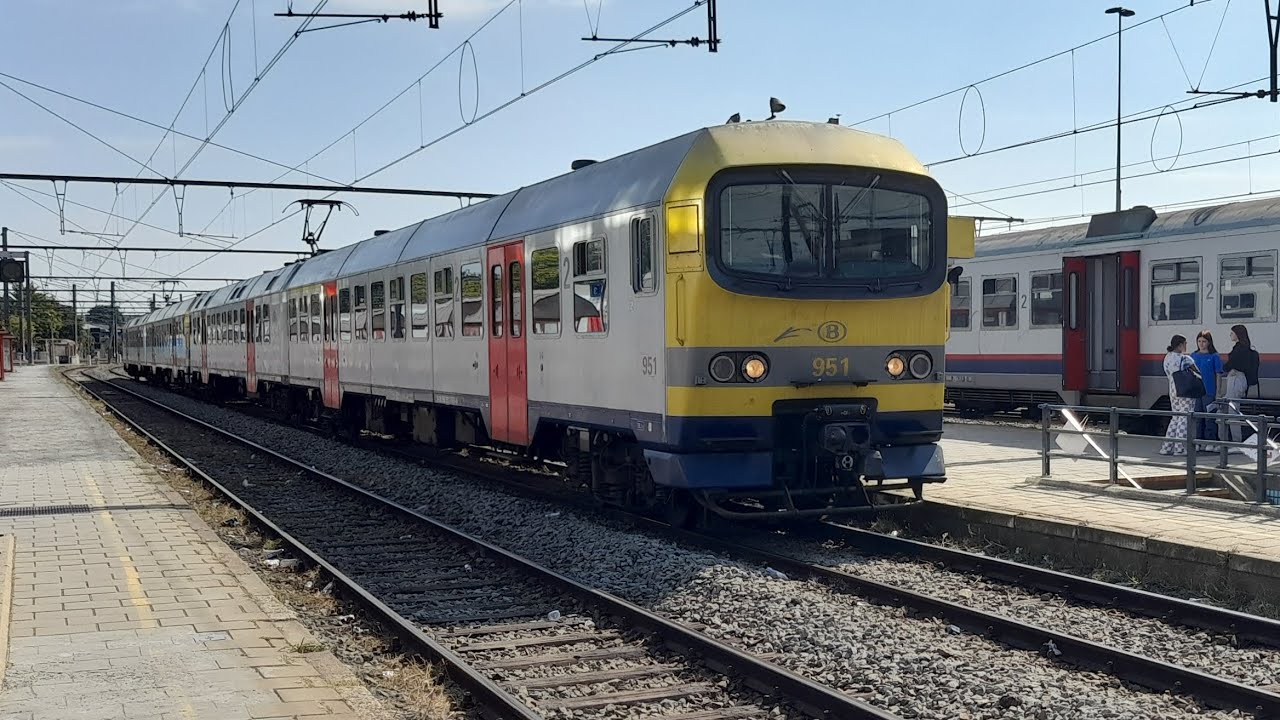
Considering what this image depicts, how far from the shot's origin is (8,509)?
41.3 ft

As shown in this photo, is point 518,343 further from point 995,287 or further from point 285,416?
point 285,416

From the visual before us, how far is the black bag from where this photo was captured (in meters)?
14.5

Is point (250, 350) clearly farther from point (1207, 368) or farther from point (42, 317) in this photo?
point (42, 317)

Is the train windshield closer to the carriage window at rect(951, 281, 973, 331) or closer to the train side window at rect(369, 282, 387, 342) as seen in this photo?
the train side window at rect(369, 282, 387, 342)

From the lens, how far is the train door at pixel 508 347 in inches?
503

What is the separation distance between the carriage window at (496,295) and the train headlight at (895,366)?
462cm

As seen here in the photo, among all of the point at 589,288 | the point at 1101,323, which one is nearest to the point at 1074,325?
the point at 1101,323

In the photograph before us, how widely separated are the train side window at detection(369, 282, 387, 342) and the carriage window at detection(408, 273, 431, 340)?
1.37m

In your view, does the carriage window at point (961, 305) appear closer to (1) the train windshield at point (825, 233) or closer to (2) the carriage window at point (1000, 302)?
(2) the carriage window at point (1000, 302)

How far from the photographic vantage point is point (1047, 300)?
68.7ft

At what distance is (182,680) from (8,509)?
7.85 m

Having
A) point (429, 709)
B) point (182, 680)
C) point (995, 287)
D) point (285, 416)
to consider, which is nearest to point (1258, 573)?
point (429, 709)

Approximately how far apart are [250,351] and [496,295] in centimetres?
1731

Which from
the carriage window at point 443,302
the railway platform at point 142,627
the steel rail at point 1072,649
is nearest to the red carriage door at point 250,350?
the carriage window at point 443,302
